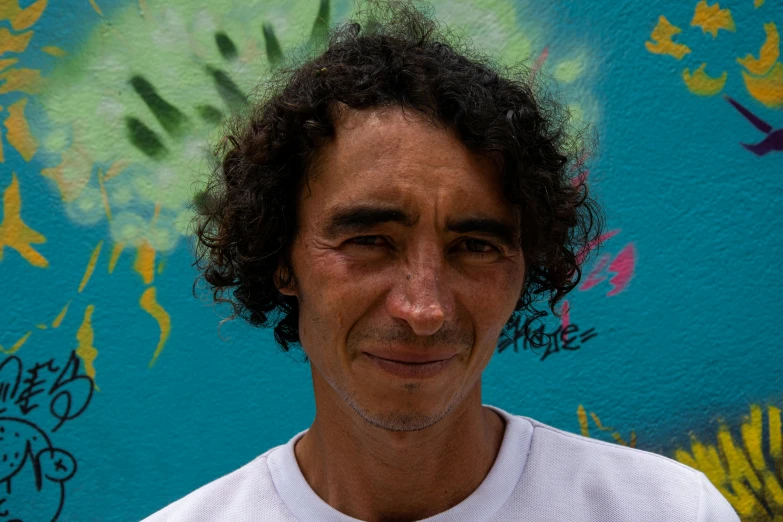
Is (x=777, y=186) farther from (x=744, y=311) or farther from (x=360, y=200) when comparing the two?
(x=360, y=200)

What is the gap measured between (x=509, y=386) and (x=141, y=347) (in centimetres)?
141

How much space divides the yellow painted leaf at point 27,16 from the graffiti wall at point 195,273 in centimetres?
1

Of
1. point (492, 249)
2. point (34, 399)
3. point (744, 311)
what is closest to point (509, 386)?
point (744, 311)

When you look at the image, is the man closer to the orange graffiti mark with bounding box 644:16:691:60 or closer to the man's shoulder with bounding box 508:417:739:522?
the man's shoulder with bounding box 508:417:739:522

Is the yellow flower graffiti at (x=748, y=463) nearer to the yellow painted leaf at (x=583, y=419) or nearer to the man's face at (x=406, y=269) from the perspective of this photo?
the yellow painted leaf at (x=583, y=419)

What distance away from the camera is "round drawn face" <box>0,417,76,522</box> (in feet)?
10.4

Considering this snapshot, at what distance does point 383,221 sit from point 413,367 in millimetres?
304

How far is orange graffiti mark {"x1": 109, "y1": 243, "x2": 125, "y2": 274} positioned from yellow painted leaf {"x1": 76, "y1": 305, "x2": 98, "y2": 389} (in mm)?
179

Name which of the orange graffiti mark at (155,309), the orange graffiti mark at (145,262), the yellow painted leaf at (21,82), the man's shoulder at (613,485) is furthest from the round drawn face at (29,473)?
the man's shoulder at (613,485)

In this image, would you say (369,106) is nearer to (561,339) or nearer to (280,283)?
(280,283)

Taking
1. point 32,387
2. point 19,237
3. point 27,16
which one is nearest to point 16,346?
point 32,387

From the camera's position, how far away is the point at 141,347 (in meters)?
Result: 3.25

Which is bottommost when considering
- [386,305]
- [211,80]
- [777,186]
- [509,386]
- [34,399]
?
[509,386]

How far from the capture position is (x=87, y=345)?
3248 millimetres
